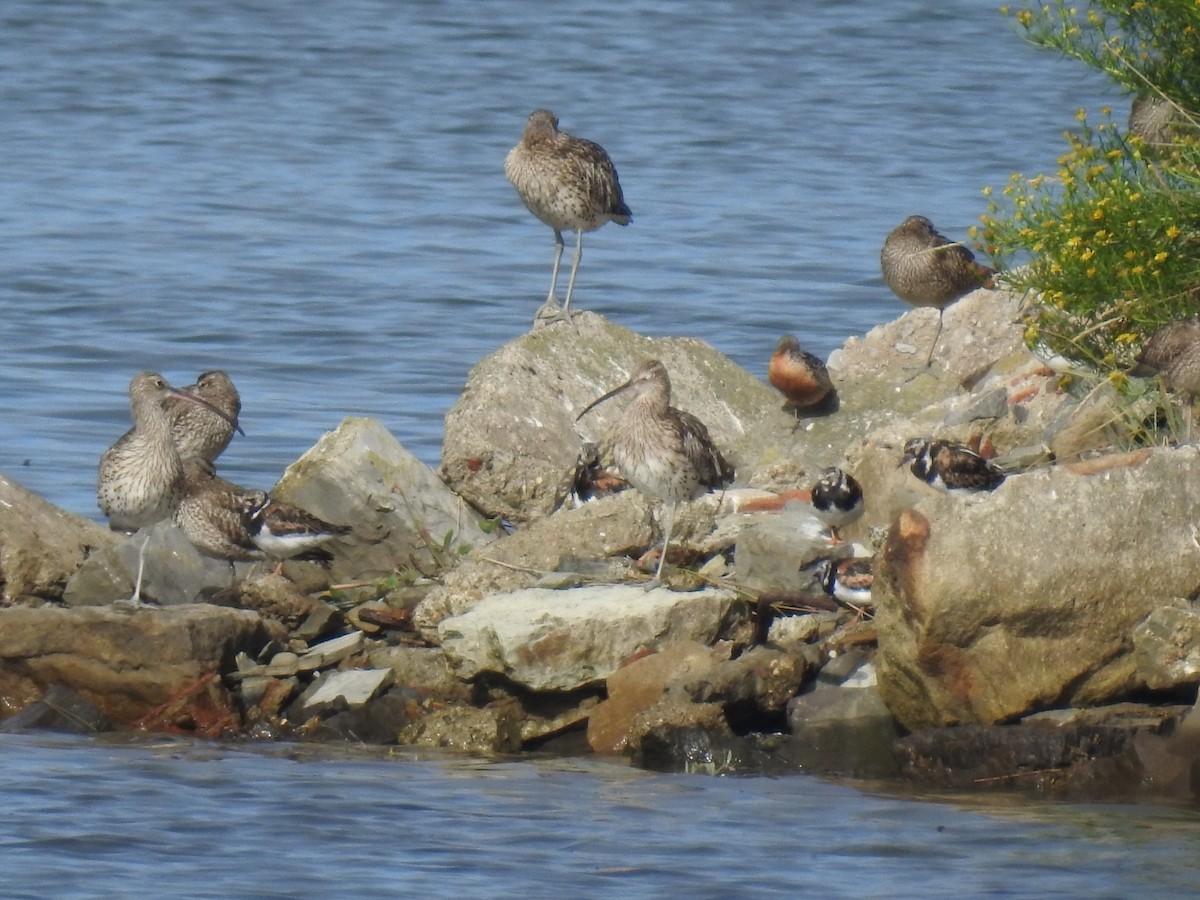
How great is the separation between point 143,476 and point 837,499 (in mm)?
3654

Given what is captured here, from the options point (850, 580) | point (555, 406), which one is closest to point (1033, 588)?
point (850, 580)

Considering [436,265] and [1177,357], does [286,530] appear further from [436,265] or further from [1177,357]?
[436,265]

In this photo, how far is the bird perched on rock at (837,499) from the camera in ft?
40.1

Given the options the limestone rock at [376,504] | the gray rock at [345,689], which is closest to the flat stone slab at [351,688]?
the gray rock at [345,689]

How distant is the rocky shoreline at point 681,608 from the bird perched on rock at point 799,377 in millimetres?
207

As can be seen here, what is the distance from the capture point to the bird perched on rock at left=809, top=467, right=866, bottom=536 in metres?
12.2

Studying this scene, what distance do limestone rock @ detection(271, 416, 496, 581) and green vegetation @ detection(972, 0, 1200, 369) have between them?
334cm

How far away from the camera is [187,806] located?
9.83 metres

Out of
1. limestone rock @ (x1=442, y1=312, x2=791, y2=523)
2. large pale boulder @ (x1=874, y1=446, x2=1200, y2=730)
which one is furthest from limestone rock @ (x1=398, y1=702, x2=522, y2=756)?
limestone rock @ (x1=442, y1=312, x2=791, y2=523)

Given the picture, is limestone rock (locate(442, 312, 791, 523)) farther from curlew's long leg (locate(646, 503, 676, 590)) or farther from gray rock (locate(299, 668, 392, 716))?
gray rock (locate(299, 668, 392, 716))

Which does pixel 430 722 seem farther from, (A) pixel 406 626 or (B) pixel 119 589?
(B) pixel 119 589

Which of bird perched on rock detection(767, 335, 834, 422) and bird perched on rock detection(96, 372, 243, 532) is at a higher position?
bird perched on rock detection(767, 335, 834, 422)

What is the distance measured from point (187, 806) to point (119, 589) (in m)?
2.87

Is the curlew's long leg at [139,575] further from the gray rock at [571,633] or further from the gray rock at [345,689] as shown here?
the gray rock at [571,633]
